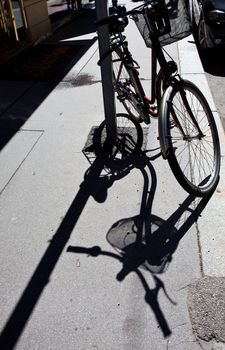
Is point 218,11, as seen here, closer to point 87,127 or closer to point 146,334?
point 87,127

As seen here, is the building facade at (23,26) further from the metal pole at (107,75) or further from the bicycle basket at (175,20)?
the bicycle basket at (175,20)

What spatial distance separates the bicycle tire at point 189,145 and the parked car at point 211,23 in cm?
299

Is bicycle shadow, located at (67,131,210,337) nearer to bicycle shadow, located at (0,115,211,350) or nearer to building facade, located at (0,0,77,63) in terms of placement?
bicycle shadow, located at (0,115,211,350)

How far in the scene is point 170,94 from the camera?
2.90 m

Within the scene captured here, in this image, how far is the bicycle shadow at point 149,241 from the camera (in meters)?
2.54

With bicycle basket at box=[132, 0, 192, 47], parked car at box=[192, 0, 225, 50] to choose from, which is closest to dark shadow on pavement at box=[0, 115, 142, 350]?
bicycle basket at box=[132, 0, 192, 47]

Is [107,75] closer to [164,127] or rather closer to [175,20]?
[175,20]

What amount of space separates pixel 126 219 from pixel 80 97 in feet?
9.07

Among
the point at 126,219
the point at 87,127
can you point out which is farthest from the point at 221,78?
the point at 126,219

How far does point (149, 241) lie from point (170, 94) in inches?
44.2

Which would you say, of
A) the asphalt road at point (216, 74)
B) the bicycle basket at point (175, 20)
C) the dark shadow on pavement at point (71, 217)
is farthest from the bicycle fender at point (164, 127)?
the asphalt road at point (216, 74)

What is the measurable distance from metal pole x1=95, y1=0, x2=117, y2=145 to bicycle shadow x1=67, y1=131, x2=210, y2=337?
0.97 m

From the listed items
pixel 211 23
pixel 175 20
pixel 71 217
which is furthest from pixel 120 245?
pixel 211 23

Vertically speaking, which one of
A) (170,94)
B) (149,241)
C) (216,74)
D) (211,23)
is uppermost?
(170,94)
